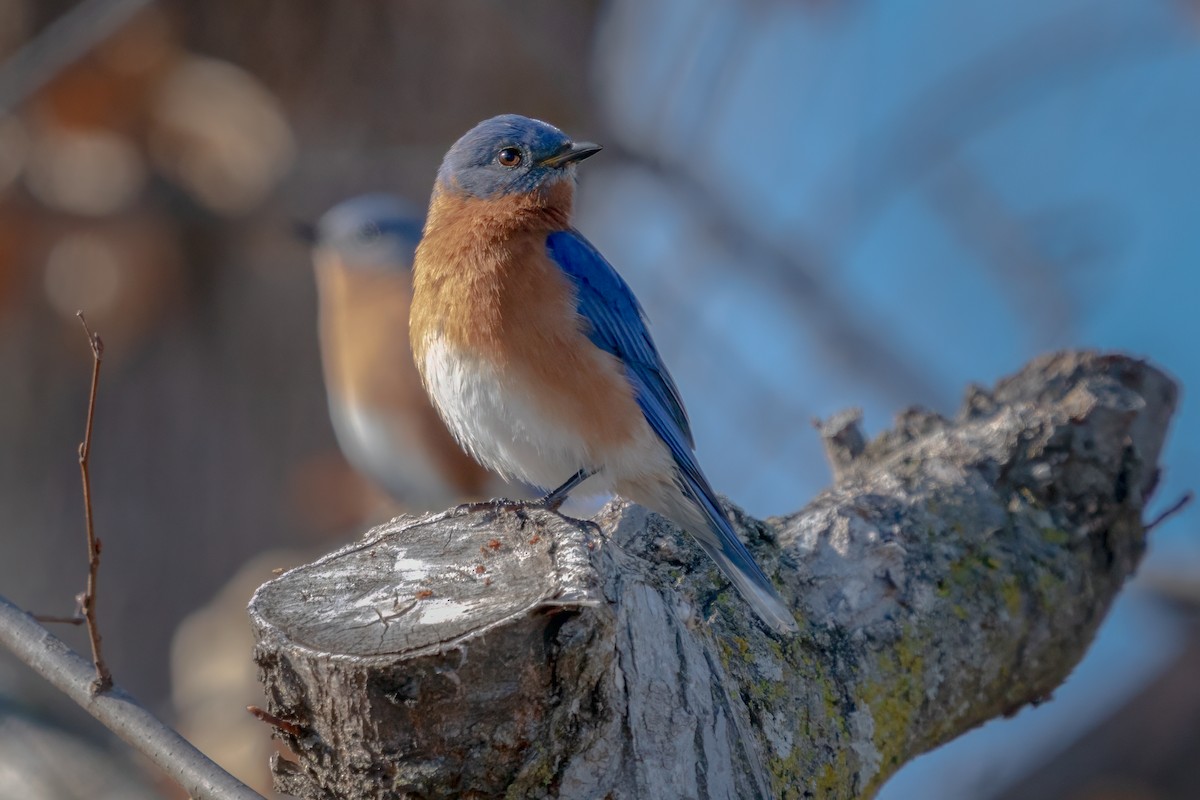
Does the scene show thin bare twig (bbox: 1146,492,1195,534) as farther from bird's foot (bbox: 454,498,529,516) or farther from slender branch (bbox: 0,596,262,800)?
slender branch (bbox: 0,596,262,800)

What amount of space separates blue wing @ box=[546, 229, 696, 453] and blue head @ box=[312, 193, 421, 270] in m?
2.39

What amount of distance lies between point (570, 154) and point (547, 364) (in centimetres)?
82

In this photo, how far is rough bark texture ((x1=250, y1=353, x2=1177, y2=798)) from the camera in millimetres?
1879

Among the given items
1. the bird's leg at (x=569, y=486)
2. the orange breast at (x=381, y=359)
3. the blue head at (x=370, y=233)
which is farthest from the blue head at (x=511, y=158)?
the blue head at (x=370, y=233)

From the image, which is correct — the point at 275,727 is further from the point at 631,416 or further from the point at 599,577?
the point at 631,416

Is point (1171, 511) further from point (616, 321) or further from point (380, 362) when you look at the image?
point (380, 362)

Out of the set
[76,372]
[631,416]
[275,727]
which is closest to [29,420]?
[76,372]

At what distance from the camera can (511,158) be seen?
3.64 metres

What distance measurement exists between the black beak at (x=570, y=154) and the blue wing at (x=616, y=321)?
0.26 m

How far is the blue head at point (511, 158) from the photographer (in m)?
3.60

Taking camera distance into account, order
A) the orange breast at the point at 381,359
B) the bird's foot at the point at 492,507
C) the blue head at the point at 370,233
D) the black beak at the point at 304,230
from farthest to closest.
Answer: the black beak at the point at 304,230
the blue head at the point at 370,233
the orange breast at the point at 381,359
the bird's foot at the point at 492,507

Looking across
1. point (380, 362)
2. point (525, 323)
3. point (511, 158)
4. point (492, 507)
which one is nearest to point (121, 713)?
point (492, 507)

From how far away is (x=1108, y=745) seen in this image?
550cm

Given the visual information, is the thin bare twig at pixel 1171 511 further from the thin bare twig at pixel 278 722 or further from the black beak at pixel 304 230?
the black beak at pixel 304 230
